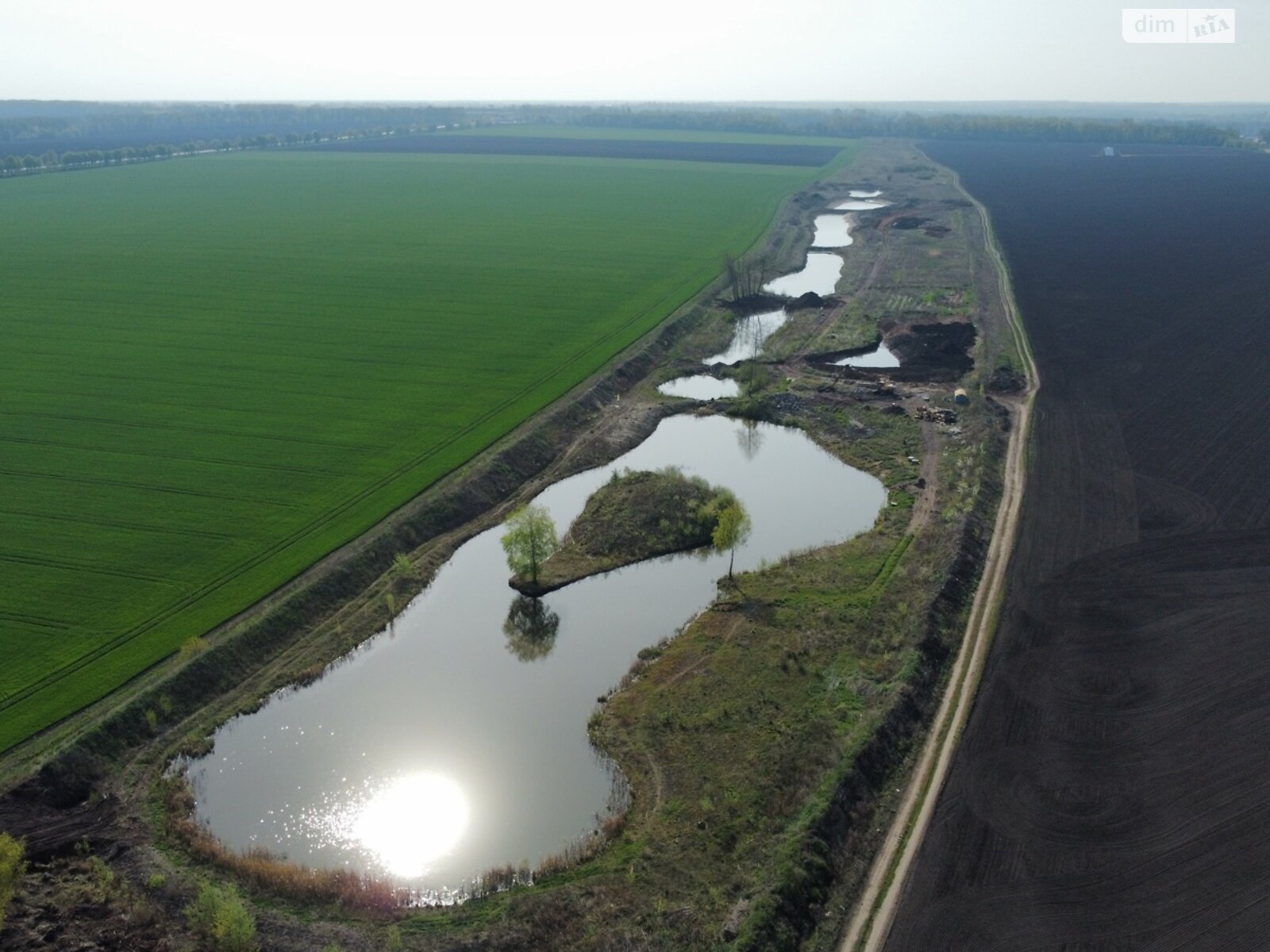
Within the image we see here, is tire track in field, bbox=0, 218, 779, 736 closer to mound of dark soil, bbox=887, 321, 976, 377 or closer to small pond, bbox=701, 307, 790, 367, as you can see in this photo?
small pond, bbox=701, 307, 790, 367

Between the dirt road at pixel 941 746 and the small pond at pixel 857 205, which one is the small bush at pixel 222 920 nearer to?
the dirt road at pixel 941 746

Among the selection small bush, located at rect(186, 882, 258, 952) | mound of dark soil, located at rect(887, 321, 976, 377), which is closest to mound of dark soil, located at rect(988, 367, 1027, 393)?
mound of dark soil, located at rect(887, 321, 976, 377)

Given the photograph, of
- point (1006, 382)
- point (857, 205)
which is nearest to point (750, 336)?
point (1006, 382)

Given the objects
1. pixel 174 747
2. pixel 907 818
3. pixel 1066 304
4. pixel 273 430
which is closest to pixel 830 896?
pixel 907 818

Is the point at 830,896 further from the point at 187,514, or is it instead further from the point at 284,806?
the point at 187,514

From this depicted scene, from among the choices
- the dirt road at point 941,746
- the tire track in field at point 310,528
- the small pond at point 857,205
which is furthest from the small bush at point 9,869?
the small pond at point 857,205

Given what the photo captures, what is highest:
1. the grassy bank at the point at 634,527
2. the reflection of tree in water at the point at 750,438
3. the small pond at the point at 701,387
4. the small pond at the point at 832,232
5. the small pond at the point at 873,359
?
the small pond at the point at 832,232
